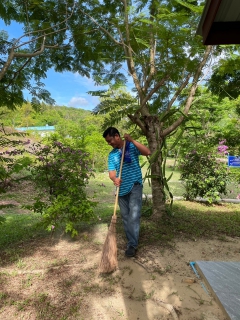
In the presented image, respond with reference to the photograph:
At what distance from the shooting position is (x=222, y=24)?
2.49 meters

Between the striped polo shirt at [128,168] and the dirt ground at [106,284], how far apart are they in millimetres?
871

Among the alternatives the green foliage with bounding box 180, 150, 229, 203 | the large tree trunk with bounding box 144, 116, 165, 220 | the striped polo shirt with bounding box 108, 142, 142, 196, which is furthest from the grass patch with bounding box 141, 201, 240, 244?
the green foliage with bounding box 180, 150, 229, 203

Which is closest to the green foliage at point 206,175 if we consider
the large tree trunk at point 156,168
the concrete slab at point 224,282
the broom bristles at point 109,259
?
the large tree trunk at point 156,168

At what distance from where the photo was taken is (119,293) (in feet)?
7.91

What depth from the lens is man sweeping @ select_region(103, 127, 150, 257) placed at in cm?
306

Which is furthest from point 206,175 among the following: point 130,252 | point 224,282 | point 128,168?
point 224,282

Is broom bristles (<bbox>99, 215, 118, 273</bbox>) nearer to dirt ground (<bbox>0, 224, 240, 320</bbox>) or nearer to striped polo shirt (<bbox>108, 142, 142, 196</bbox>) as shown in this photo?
dirt ground (<bbox>0, 224, 240, 320</bbox>)

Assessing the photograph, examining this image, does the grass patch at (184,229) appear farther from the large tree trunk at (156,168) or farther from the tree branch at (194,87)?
the tree branch at (194,87)

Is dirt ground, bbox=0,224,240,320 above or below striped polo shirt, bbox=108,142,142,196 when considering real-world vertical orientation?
below

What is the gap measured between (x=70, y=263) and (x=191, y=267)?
1.46 metres

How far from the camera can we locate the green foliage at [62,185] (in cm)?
342

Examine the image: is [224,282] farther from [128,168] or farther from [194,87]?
[194,87]

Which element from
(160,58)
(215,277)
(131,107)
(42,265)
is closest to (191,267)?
(215,277)

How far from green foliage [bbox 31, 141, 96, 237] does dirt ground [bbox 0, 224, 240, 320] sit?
1.30 ft
